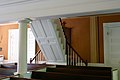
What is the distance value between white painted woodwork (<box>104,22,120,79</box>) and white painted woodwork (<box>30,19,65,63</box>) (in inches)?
64.7

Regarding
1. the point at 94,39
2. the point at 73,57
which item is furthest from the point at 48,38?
the point at 94,39

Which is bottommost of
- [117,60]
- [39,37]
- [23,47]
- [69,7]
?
[117,60]

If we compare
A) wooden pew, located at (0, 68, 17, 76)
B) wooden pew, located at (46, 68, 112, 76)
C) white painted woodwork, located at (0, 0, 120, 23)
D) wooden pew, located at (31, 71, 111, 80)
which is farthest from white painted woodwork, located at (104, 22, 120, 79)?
white painted woodwork, located at (0, 0, 120, 23)

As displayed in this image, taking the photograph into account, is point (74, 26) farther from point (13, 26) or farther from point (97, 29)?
point (13, 26)

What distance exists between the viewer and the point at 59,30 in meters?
6.25

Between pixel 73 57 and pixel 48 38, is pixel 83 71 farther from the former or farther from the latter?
pixel 48 38

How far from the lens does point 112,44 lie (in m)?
6.63

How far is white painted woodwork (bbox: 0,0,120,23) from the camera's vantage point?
3.20 metres

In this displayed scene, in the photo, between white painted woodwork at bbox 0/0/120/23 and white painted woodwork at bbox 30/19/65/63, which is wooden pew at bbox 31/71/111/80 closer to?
white painted woodwork at bbox 0/0/120/23

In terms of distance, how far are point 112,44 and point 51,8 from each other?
3.67 metres

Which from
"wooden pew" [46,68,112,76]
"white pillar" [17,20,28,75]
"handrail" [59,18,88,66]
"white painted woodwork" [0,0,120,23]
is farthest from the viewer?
"handrail" [59,18,88,66]

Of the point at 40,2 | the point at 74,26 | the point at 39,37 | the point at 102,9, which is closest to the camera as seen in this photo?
the point at 102,9

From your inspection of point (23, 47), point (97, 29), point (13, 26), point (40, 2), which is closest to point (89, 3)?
point (40, 2)

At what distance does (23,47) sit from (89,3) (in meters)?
1.82
